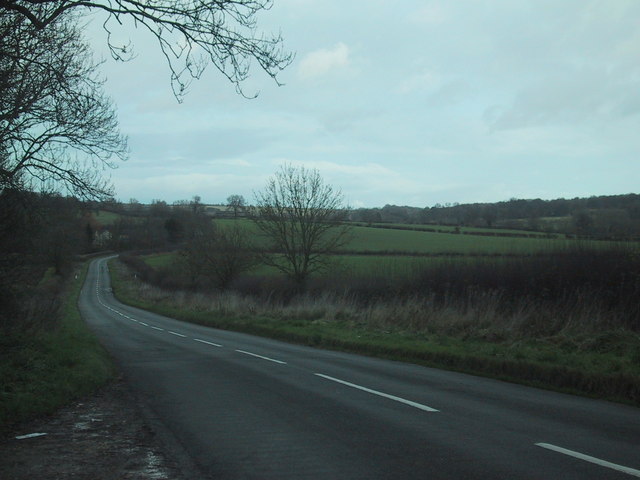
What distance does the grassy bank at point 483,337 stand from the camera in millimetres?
10923

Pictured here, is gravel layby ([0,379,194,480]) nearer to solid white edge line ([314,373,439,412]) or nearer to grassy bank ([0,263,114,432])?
grassy bank ([0,263,114,432])

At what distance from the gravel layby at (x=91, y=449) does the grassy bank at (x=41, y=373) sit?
0.30 metres

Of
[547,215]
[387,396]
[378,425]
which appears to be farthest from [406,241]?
[378,425]

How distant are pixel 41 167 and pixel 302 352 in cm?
861

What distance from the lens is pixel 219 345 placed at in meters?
19.5

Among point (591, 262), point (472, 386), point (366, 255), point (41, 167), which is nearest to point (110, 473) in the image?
point (472, 386)

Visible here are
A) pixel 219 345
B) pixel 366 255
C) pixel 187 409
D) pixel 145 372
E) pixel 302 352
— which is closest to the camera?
pixel 187 409

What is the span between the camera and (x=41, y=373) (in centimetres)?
1013

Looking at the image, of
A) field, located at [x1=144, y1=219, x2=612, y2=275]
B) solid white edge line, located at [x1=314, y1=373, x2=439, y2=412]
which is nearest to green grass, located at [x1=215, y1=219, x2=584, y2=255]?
field, located at [x1=144, y1=219, x2=612, y2=275]

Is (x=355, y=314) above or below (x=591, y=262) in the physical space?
below

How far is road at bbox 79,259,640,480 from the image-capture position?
5840 millimetres

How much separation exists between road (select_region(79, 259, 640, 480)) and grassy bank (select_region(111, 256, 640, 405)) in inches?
33.7

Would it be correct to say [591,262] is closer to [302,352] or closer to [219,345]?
[302,352]

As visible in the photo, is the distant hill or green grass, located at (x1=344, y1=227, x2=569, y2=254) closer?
the distant hill
